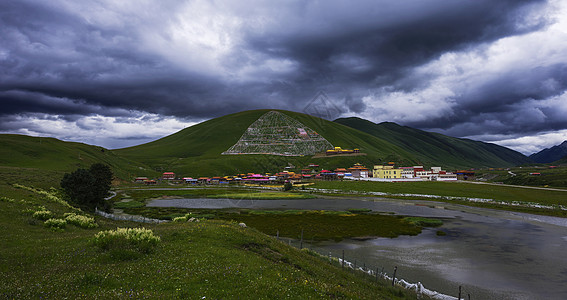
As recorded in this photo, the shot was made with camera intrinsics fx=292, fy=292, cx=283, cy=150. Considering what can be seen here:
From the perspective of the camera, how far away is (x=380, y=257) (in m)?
41.8

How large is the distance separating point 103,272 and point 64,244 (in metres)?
8.12

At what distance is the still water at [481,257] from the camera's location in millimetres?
31897

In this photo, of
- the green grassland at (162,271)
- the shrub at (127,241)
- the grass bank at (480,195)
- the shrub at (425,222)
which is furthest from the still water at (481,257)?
the shrub at (127,241)

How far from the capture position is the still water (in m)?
31.9

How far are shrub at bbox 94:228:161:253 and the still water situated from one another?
1105 inches

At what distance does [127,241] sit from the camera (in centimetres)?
1817

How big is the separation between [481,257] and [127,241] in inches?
1849

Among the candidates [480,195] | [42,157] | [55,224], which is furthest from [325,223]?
[42,157]

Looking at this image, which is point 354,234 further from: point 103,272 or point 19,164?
point 19,164

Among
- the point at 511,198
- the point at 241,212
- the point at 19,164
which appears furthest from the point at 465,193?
the point at 19,164

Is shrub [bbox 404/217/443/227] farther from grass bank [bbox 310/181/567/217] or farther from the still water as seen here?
grass bank [bbox 310/181/567/217]

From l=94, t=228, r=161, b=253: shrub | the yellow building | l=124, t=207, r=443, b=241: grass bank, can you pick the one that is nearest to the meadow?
l=94, t=228, r=161, b=253: shrub

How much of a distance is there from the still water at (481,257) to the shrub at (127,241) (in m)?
28.1

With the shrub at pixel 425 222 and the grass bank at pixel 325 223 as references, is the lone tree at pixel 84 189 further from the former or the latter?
the shrub at pixel 425 222
